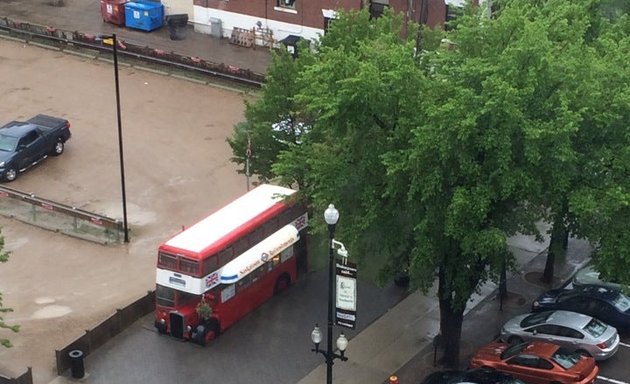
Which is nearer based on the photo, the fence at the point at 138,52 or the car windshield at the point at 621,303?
the car windshield at the point at 621,303

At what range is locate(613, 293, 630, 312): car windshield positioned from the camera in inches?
1249

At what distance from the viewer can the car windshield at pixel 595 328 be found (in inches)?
1187

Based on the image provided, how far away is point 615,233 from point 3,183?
24.2 metres

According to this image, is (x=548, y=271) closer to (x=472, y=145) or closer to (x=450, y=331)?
(x=450, y=331)

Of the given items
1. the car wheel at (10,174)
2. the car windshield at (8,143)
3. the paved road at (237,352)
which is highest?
the car windshield at (8,143)

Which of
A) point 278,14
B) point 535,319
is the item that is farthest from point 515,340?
point 278,14

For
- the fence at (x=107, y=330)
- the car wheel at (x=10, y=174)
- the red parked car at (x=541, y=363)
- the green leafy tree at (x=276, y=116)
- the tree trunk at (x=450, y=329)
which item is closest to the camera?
the red parked car at (x=541, y=363)

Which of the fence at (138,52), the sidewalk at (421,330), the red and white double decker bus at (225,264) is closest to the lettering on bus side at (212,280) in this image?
the red and white double decker bus at (225,264)

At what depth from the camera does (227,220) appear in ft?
106

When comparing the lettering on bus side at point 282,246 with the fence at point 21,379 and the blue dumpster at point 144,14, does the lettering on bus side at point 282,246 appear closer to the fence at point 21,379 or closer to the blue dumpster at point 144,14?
the fence at point 21,379

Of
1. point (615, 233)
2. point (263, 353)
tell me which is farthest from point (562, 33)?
point (263, 353)

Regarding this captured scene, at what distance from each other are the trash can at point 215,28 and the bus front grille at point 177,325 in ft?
90.5

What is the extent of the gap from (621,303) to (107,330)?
14.5 metres

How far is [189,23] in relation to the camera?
5738 centimetres
